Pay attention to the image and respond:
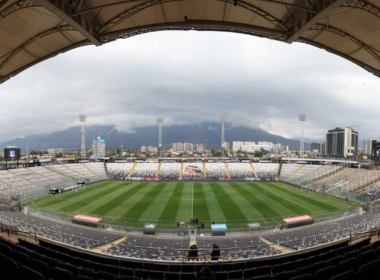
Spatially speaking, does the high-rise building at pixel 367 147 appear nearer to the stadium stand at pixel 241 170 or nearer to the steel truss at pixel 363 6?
the stadium stand at pixel 241 170

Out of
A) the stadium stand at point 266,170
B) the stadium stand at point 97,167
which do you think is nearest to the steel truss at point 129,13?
the stadium stand at point 266,170

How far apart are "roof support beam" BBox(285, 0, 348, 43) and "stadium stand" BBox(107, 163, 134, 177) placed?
53.9m

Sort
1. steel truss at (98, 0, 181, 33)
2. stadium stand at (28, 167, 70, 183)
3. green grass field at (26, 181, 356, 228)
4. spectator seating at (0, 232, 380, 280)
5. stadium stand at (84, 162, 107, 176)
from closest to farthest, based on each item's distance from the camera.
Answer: spectator seating at (0, 232, 380, 280)
steel truss at (98, 0, 181, 33)
green grass field at (26, 181, 356, 228)
stadium stand at (28, 167, 70, 183)
stadium stand at (84, 162, 107, 176)

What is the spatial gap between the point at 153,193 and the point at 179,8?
33.0 metres

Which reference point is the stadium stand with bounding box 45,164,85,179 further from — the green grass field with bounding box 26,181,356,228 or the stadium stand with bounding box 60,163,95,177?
the green grass field with bounding box 26,181,356,228

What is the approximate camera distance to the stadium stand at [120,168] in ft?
186

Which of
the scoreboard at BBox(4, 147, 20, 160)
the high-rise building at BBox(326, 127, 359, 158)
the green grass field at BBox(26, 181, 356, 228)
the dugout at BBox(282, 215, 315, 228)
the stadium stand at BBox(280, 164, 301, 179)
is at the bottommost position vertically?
the green grass field at BBox(26, 181, 356, 228)

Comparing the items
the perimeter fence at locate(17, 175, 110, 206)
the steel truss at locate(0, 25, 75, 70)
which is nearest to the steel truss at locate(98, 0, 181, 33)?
the steel truss at locate(0, 25, 75, 70)

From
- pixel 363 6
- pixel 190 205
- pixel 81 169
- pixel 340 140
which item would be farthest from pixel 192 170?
pixel 340 140

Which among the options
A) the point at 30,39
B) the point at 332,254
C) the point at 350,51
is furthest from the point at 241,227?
the point at 30,39

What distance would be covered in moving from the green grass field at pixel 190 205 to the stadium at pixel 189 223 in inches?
5.9

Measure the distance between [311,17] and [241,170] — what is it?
173ft

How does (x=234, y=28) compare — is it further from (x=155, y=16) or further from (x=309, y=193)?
(x=309, y=193)

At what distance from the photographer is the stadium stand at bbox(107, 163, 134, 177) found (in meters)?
56.8
